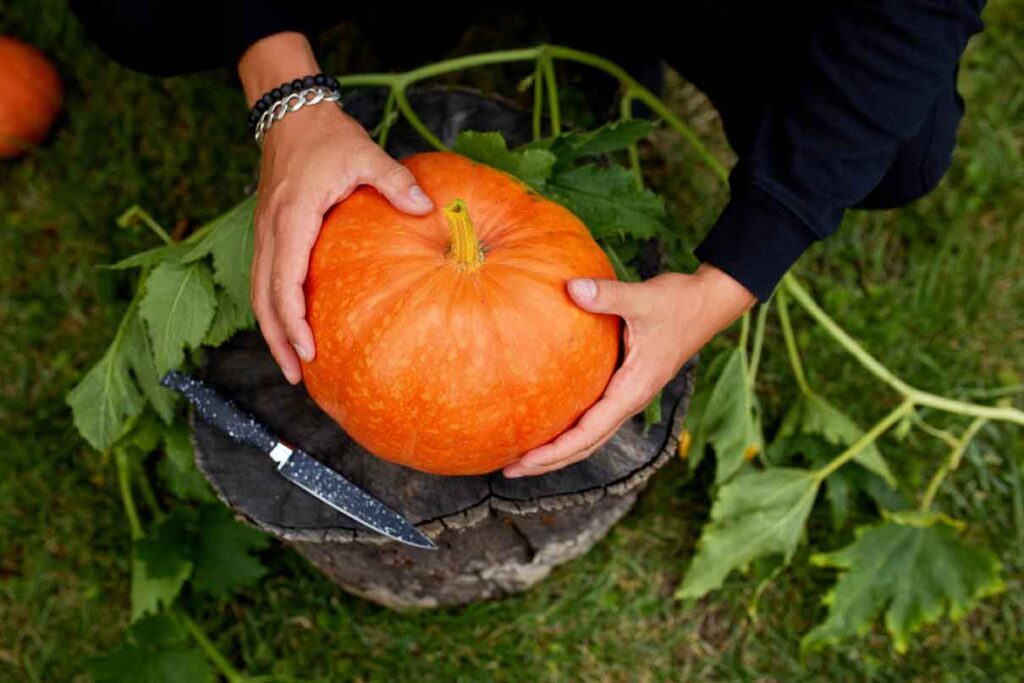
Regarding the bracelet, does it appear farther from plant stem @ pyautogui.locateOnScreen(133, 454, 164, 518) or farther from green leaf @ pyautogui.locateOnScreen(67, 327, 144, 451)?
plant stem @ pyautogui.locateOnScreen(133, 454, 164, 518)

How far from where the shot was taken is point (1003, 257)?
271 cm

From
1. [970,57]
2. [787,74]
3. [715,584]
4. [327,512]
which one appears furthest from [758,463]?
[970,57]

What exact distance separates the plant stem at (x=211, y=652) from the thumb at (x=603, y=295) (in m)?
1.44

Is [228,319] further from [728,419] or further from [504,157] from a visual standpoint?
[728,419]

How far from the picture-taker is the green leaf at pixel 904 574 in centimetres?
211

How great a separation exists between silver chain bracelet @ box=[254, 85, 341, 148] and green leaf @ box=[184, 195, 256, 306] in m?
0.19

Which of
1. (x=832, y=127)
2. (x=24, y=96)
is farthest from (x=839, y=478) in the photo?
(x=24, y=96)

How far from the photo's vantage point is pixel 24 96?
2535mm

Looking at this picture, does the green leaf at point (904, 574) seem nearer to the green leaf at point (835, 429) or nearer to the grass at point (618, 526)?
the green leaf at point (835, 429)

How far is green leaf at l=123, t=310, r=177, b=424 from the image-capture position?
1752 mm

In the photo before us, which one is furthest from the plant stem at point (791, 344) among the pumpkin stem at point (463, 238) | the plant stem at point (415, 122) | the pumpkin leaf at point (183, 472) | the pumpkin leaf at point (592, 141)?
the pumpkin leaf at point (183, 472)

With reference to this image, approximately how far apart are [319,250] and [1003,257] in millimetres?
2206

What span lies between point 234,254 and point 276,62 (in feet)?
1.11

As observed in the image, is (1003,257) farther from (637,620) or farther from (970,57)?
(637,620)
